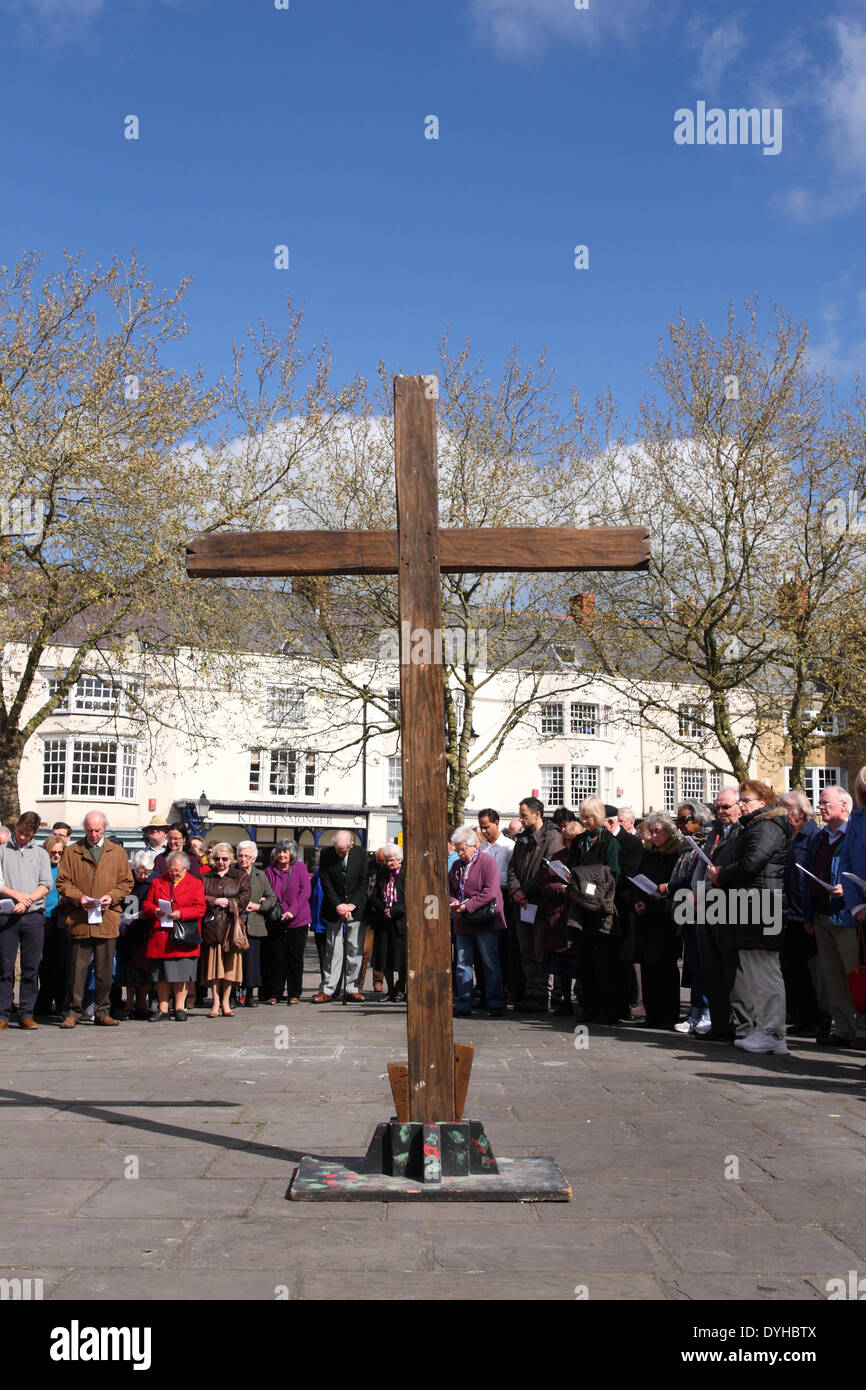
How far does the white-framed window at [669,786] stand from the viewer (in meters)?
50.1

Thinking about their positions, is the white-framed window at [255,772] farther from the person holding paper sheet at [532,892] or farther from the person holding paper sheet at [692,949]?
the person holding paper sheet at [692,949]

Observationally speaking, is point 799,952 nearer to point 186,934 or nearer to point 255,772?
point 186,934

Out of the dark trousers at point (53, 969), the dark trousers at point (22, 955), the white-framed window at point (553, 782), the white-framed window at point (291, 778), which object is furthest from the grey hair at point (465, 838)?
the white-framed window at point (553, 782)

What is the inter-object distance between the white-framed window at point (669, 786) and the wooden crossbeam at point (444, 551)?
45.0m

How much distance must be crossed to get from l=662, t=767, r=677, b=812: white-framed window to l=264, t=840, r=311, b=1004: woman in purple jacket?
1445 inches

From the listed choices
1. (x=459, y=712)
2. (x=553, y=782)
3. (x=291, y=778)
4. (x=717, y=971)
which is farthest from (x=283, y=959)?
(x=553, y=782)

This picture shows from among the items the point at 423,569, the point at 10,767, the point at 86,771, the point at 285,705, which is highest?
the point at 285,705

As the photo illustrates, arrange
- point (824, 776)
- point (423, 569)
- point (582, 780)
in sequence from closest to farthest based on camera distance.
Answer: point (423, 569) → point (582, 780) → point (824, 776)

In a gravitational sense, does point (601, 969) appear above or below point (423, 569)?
below

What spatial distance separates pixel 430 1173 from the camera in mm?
5320

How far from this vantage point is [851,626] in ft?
84.6

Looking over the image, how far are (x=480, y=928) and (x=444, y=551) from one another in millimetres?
7794

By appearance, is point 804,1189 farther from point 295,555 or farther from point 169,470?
point 169,470
